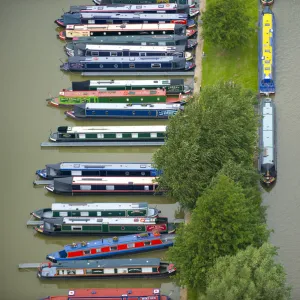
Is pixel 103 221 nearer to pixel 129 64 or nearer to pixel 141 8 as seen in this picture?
pixel 129 64

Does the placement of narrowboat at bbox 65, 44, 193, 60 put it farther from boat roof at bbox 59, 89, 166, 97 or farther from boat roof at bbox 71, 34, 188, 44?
boat roof at bbox 59, 89, 166, 97

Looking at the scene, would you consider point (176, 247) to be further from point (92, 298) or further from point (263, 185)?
point (263, 185)

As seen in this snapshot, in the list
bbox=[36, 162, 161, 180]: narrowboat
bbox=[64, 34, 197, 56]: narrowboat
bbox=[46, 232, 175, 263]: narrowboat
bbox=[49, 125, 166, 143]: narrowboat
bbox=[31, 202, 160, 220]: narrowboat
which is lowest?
bbox=[46, 232, 175, 263]: narrowboat

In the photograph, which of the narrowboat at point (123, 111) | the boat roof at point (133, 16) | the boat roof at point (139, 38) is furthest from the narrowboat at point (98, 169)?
the boat roof at point (133, 16)

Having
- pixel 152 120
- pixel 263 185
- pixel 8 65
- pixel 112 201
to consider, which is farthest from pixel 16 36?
pixel 263 185

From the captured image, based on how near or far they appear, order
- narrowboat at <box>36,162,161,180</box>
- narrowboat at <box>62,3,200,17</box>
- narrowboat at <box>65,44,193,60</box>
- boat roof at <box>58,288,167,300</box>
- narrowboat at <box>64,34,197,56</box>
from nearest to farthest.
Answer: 1. boat roof at <box>58,288,167,300</box>
2. narrowboat at <box>36,162,161,180</box>
3. narrowboat at <box>65,44,193,60</box>
4. narrowboat at <box>64,34,197,56</box>
5. narrowboat at <box>62,3,200,17</box>

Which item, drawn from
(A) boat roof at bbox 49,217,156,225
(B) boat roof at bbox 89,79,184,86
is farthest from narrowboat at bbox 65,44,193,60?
(A) boat roof at bbox 49,217,156,225

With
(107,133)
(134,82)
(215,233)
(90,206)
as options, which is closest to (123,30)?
(134,82)
